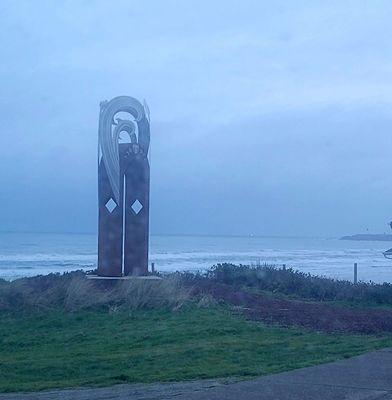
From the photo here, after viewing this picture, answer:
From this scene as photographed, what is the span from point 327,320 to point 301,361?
682 centimetres

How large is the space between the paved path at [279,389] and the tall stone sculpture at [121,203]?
14.3 metres

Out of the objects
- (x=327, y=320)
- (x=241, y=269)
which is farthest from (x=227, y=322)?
(x=241, y=269)

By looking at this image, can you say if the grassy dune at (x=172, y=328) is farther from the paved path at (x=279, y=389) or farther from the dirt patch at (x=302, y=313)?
the paved path at (x=279, y=389)

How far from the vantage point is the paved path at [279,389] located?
33.1ft

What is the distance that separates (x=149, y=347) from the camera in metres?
16.2

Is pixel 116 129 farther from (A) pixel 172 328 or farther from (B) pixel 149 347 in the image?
(B) pixel 149 347

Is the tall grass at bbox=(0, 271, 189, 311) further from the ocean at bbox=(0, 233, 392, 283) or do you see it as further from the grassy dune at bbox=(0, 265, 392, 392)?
the ocean at bbox=(0, 233, 392, 283)

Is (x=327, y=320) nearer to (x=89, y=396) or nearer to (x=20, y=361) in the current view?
(x=20, y=361)

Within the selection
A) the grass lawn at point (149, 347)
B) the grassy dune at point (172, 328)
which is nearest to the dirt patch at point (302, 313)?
the grassy dune at point (172, 328)

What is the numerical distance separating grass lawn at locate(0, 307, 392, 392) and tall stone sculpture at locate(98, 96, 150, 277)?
14.5ft

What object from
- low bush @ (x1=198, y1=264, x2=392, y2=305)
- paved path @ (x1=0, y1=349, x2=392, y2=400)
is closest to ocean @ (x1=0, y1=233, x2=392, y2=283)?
low bush @ (x1=198, y1=264, x2=392, y2=305)

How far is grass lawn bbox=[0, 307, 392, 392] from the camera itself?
1290 cm

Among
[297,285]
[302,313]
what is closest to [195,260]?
[297,285]

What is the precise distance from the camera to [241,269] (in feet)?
105
